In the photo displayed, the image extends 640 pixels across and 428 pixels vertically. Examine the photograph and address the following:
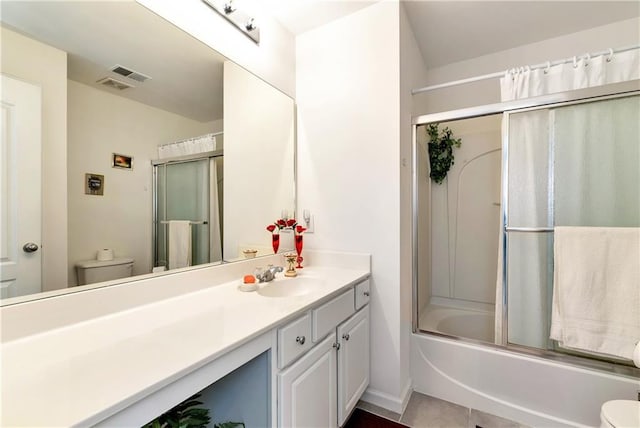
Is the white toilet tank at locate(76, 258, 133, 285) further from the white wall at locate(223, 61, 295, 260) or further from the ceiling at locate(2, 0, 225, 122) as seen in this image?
the ceiling at locate(2, 0, 225, 122)

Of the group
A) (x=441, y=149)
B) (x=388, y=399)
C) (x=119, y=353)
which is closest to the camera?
(x=119, y=353)

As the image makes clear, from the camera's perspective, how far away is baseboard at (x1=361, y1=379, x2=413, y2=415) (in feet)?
5.40

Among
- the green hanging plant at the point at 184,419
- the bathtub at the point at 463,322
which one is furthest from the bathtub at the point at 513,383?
the green hanging plant at the point at 184,419

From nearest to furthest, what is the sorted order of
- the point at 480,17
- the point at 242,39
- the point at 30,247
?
the point at 30,247 < the point at 242,39 < the point at 480,17

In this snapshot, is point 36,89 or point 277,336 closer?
point 36,89

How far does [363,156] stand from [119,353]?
1.52 m

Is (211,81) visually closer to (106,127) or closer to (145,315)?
(106,127)

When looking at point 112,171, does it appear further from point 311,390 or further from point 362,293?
point 362,293

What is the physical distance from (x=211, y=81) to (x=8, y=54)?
0.75m

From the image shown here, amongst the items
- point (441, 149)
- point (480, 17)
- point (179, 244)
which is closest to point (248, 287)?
point (179, 244)

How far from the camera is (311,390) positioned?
1104 mm

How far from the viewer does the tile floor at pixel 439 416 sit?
156cm

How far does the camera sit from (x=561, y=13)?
1.87 meters

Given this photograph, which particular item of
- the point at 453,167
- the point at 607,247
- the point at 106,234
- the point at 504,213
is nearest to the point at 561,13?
the point at 453,167
